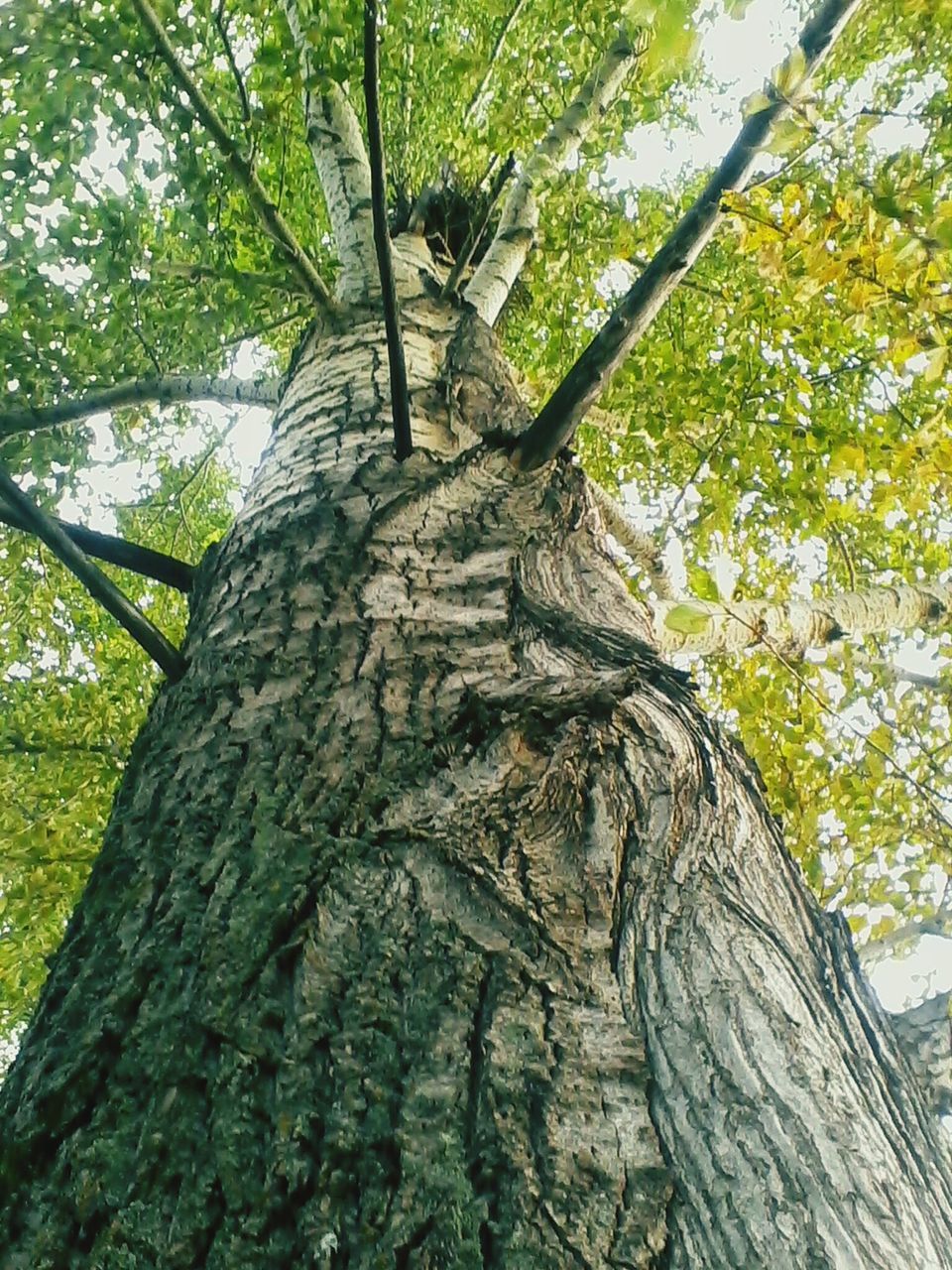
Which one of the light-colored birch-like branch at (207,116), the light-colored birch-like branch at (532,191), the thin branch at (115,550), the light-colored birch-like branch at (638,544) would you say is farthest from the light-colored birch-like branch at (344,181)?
the thin branch at (115,550)

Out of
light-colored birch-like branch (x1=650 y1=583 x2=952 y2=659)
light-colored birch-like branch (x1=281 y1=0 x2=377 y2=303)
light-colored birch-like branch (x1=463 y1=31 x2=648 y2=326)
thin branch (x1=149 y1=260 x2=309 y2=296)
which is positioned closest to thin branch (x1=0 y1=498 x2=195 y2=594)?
thin branch (x1=149 y1=260 x2=309 y2=296)

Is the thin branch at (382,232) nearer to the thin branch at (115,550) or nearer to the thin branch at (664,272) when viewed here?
the thin branch at (664,272)

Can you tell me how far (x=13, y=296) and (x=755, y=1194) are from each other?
3123 millimetres

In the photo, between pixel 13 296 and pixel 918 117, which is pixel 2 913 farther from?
pixel 918 117

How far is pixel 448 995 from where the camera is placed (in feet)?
2.93

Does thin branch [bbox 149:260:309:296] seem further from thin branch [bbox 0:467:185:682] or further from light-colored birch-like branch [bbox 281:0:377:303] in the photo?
thin branch [bbox 0:467:185:682]

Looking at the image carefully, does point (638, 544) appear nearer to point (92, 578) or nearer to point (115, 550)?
point (115, 550)

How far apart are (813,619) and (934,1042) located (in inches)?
51.8

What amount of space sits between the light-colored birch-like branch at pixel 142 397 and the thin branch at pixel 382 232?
125 cm

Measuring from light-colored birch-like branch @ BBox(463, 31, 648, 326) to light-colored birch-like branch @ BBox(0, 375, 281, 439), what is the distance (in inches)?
33.0

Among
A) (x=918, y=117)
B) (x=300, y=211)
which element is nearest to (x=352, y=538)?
(x=918, y=117)

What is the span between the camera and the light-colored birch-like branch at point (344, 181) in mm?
3082

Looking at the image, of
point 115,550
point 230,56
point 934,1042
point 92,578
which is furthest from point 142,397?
point 934,1042

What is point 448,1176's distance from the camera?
750 millimetres
